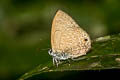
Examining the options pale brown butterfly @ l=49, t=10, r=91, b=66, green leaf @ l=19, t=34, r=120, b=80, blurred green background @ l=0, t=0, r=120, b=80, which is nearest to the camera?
green leaf @ l=19, t=34, r=120, b=80

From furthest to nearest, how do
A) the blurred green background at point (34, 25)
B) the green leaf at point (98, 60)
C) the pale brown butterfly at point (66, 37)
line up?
the blurred green background at point (34, 25) → the pale brown butterfly at point (66, 37) → the green leaf at point (98, 60)

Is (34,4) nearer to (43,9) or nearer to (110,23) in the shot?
(43,9)

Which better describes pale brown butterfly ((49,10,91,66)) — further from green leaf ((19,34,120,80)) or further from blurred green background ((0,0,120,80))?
blurred green background ((0,0,120,80))

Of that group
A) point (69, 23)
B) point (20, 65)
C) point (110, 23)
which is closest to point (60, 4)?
point (110, 23)

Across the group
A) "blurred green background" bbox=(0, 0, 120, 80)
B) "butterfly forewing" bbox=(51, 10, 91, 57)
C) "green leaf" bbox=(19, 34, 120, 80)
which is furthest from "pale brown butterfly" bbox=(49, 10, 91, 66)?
"blurred green background" bbox=(0, 0, 120, 80)

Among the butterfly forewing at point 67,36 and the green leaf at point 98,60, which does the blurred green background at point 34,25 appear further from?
the green leaf at point 98,60

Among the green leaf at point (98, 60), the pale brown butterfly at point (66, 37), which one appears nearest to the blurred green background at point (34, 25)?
the pale brown butterfly at point (66, 37)
